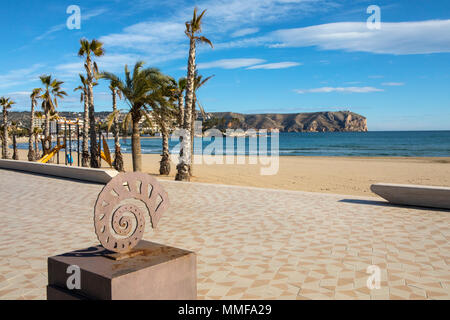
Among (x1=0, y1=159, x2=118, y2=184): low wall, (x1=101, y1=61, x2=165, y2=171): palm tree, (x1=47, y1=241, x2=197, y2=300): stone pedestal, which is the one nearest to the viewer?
(x1=47, y1=241, x2=197, y2=300): stone pedestal

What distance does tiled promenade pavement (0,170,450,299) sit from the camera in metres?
4.41

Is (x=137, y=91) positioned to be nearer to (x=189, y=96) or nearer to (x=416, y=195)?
(x=189, y=96)

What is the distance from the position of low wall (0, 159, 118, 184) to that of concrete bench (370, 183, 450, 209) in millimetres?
9353

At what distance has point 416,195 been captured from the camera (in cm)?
925

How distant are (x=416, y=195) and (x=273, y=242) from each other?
4.97m

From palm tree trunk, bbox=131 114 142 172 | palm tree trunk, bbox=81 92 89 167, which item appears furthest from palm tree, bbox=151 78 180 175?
palm tree trunk, bbox=81 92 89 167

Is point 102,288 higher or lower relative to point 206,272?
higher

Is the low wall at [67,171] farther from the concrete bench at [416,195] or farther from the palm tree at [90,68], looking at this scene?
the concrete bench at [416,195]

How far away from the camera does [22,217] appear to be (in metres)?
8.39

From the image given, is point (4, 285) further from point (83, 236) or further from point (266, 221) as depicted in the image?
point (266, 221)

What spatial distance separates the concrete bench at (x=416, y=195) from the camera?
8930mm

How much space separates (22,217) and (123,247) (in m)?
6.04

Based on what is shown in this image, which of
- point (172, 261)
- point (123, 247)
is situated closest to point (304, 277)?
point (172, 261)

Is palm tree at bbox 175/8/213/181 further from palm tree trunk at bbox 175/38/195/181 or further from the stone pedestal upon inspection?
the stone pedestal
